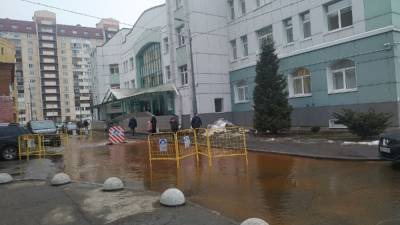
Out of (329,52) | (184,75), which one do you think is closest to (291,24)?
(329,52)

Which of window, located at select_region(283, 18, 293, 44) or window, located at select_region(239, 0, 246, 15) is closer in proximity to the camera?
window, located at select_region(283, 18, 293, 44)

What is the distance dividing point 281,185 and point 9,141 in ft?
47.1

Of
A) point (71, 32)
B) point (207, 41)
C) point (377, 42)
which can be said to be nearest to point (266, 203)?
point (377, 42)

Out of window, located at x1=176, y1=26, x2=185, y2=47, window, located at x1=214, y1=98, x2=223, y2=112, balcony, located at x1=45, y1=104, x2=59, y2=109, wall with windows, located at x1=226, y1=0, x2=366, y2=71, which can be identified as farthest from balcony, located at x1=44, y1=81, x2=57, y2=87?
wall with windows, located at x1=226, y1=0, x2=366, y2=71

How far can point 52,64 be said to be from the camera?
113750 millimetres

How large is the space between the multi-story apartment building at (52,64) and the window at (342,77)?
89.7 metres

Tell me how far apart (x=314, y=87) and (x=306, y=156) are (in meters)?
12.6

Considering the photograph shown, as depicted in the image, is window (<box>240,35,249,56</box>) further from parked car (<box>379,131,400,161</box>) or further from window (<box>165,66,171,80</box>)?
parked car (<box>379,131,400,161</box>)

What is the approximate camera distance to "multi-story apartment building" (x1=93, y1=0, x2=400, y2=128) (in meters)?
21.1

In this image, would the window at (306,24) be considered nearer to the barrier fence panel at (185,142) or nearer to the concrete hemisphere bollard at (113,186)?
the barrier fence panel at (185,142)

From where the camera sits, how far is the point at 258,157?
14.5 meters

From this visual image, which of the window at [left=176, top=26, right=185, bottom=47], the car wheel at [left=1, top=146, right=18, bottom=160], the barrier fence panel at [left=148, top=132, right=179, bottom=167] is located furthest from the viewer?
the window at [left=176, top=26, right=185, bottom=47]

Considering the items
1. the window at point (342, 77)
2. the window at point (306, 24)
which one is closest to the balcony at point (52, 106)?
the window at point (306, 24)

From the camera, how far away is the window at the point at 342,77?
896 inches
